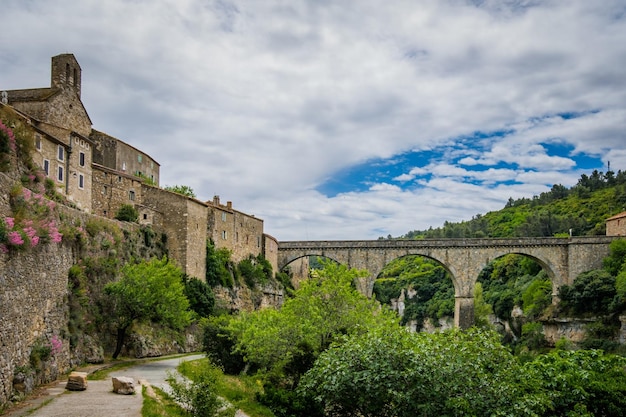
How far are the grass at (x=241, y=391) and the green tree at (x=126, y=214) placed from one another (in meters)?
17.0

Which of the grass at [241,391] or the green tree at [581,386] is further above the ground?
the green tree at [581,386]

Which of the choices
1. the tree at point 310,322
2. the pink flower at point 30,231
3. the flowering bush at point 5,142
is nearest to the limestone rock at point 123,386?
the pink flower at point 30,231

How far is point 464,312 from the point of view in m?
54.9

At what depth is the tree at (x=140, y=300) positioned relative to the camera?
1051 inches

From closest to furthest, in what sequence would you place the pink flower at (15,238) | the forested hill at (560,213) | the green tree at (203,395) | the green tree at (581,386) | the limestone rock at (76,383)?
the green tree at (203,395) < the pink flower at (15,238) < the limestone rock at (76,383) < the green tree at (581,386) < the forested hill at (560,213)

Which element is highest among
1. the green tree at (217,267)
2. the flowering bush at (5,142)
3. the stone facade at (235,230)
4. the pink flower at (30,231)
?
the flowering bush at (5,142)

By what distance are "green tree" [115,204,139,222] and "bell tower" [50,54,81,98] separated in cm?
961

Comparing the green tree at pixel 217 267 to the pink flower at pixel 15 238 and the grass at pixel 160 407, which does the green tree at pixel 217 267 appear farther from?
the pink flower at pixel 15 238

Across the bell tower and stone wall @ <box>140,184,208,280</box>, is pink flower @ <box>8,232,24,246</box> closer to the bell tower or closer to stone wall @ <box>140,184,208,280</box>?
stone wall @ <box>140,184,208,280</box>

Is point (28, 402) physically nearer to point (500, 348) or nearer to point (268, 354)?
point (268, 354)

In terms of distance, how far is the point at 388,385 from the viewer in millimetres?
16750

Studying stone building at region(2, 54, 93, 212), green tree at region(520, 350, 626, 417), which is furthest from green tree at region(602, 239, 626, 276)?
stone building at region(2, 54, 93, 212)

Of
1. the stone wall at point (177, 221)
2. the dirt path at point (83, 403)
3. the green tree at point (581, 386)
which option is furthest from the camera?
the stone wall at point (177, 221)

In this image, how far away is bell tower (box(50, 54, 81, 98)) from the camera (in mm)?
38875
